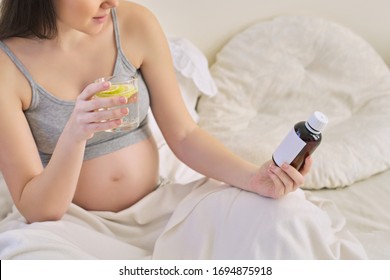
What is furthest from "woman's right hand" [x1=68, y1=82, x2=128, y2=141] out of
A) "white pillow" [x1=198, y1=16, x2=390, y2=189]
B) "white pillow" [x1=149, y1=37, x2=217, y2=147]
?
"white pillow" [x1=149, y1=37, x2=217, y2=147]

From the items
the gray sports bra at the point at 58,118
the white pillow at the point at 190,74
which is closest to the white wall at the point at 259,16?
the white pillow at the point at 190,74

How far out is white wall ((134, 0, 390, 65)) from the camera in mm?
1938

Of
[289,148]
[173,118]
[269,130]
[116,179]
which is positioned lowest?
[269,130]

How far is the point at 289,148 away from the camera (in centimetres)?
87

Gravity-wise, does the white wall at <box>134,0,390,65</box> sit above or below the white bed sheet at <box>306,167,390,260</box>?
above

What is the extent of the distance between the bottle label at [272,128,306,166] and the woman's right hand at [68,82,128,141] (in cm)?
27

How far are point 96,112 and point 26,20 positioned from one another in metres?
0.32

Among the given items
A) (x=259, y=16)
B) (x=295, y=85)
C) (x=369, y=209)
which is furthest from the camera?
(x=259, y=16)

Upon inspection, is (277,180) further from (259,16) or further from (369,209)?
(259,16)

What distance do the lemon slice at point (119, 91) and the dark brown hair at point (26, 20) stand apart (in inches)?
10.2

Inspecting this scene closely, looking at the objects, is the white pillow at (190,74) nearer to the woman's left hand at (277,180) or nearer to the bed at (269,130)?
the bed at (269,130)

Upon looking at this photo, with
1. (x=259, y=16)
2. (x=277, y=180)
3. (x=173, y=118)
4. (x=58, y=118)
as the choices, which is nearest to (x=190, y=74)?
(x=259, y=16)

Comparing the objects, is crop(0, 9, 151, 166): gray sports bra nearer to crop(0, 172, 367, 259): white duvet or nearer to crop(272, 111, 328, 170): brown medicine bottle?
crop(0, 172, 367, 259): white duvet
